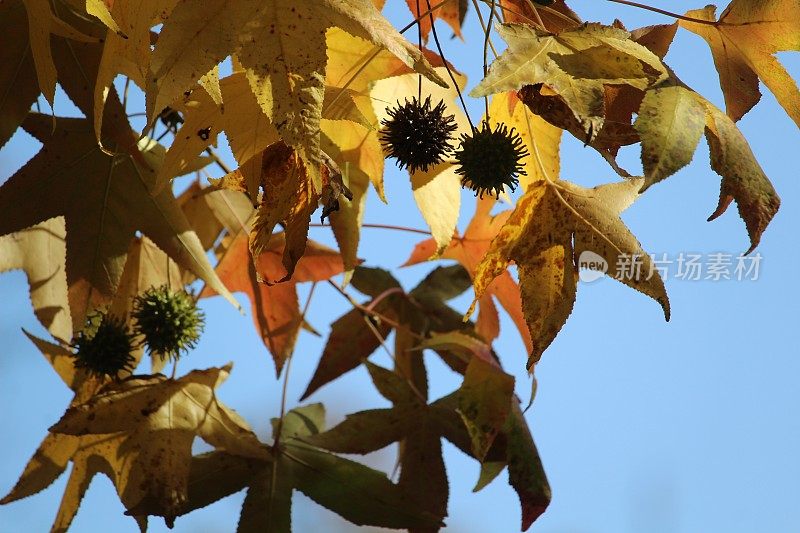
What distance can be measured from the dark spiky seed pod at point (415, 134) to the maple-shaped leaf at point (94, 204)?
29cm

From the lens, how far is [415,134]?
1.12 m

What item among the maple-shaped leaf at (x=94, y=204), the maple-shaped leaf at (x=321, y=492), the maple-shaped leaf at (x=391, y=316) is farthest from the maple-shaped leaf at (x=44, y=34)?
the maple-shaped leaf at (x=391, y=316)

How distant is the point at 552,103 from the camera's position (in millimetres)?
894

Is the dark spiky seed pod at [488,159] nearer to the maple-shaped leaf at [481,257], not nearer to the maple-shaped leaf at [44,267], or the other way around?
the maple-shaped leaf at [481,257]

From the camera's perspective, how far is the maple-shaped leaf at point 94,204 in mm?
1188

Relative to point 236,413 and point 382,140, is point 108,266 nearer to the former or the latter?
point 236,413

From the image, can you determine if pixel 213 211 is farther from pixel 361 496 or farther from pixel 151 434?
pixel 361 496

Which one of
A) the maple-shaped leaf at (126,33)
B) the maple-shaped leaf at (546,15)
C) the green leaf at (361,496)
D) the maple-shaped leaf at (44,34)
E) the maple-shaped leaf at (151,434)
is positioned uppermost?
the maple-shaped leaf at (546,15)

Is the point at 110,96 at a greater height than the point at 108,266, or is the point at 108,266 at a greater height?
the point at 110,96

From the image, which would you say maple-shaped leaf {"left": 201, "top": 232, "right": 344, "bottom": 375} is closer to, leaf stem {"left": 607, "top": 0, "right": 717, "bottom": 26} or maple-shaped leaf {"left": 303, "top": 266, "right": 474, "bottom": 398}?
maple-shaped leaf {"left": 303, "top": 266, "right": 474, "bottom": 398}

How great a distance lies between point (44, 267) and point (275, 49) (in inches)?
27.7

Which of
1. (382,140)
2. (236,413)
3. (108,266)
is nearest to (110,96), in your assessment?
(108,266)

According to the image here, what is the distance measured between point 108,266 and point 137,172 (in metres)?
0.13

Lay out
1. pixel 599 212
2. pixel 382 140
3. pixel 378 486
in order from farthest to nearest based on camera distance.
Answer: pixel 378 486 → pixel 382 140 → pixel 599 212
